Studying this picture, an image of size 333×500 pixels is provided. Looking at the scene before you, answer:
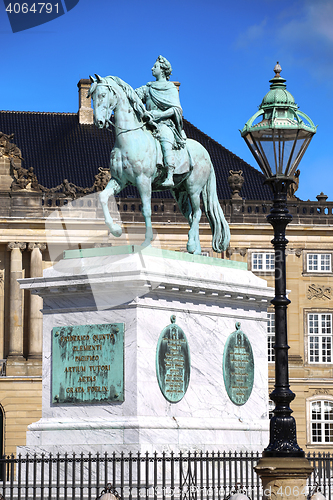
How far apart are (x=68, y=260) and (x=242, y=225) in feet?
133

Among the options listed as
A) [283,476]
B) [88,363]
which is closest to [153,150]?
[88,363]

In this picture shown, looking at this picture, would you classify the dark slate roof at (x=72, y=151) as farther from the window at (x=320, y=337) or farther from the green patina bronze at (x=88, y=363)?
the green patina bronze at (x=88, y=363)

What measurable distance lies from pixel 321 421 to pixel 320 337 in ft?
14.1

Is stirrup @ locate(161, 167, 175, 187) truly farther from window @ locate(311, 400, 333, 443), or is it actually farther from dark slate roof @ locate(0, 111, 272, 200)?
dark slate roof @ locate(0, 111, 272, 200)

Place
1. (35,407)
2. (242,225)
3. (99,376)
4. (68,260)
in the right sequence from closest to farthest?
(99,376)
(68,260)
(35,407)
(242,225)

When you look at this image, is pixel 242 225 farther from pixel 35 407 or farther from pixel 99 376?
pixel 99 376

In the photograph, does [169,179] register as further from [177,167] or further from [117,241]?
[117,241]

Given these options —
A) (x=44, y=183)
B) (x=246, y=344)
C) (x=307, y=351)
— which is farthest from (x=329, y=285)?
(x=246, y=344)

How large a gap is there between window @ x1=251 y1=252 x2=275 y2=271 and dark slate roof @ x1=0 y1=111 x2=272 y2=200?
3.55 m

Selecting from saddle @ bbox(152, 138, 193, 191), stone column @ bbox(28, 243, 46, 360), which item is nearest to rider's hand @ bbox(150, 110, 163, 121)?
saddle @ bbox(152, 138, 193, 191)

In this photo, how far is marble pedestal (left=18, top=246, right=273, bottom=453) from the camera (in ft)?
50.0

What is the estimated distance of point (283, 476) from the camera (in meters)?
11.7

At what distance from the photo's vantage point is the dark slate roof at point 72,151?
5784 centimetres

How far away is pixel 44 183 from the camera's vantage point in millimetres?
57094
